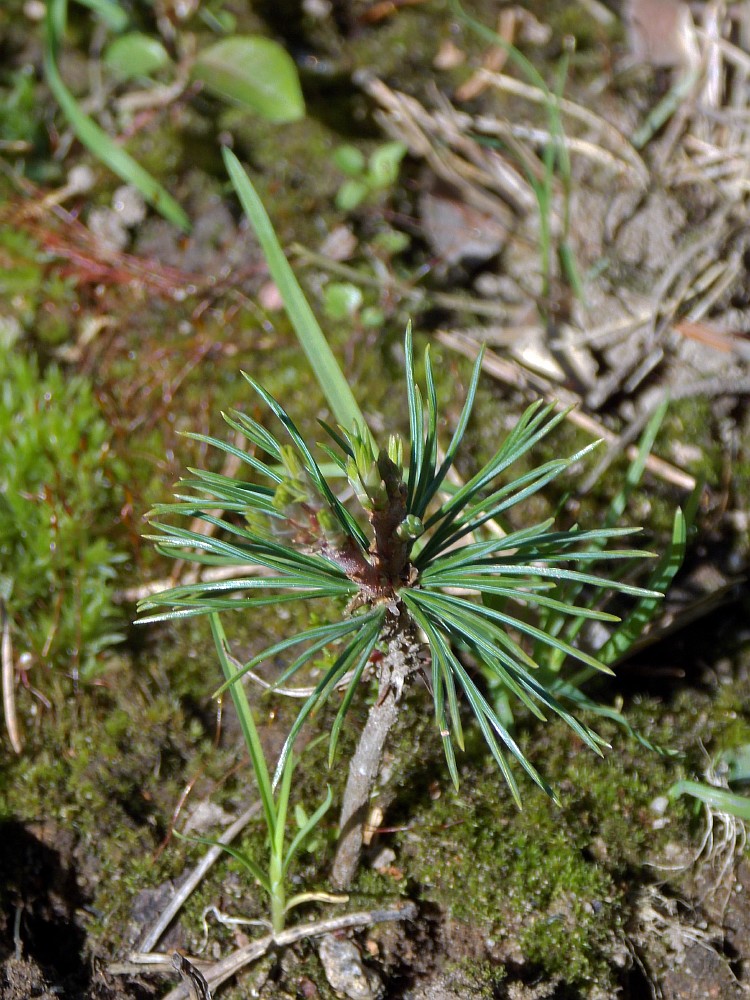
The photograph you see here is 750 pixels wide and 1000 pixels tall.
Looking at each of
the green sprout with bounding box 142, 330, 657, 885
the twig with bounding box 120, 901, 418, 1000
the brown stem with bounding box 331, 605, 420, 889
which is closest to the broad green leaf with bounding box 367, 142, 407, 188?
the green sprout with bounding box 142, 330, 657, 885

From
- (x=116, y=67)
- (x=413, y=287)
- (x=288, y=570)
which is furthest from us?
(x=116, y=67)

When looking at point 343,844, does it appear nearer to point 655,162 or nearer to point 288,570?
point 288,570

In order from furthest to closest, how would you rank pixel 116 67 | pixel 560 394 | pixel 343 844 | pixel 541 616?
pixel 116 67, pixel 560 394, pixel 541 616, pixel 343 844

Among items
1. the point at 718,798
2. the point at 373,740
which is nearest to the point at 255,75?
the point at 373,740

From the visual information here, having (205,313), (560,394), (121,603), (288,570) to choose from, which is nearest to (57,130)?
(205,313)

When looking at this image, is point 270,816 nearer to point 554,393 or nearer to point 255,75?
point 554,393

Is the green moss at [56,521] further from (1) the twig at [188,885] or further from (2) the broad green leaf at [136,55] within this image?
(2) the broad green leaf at [136,55]

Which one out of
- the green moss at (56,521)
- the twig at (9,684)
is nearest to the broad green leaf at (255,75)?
the green moss at (56,521)
